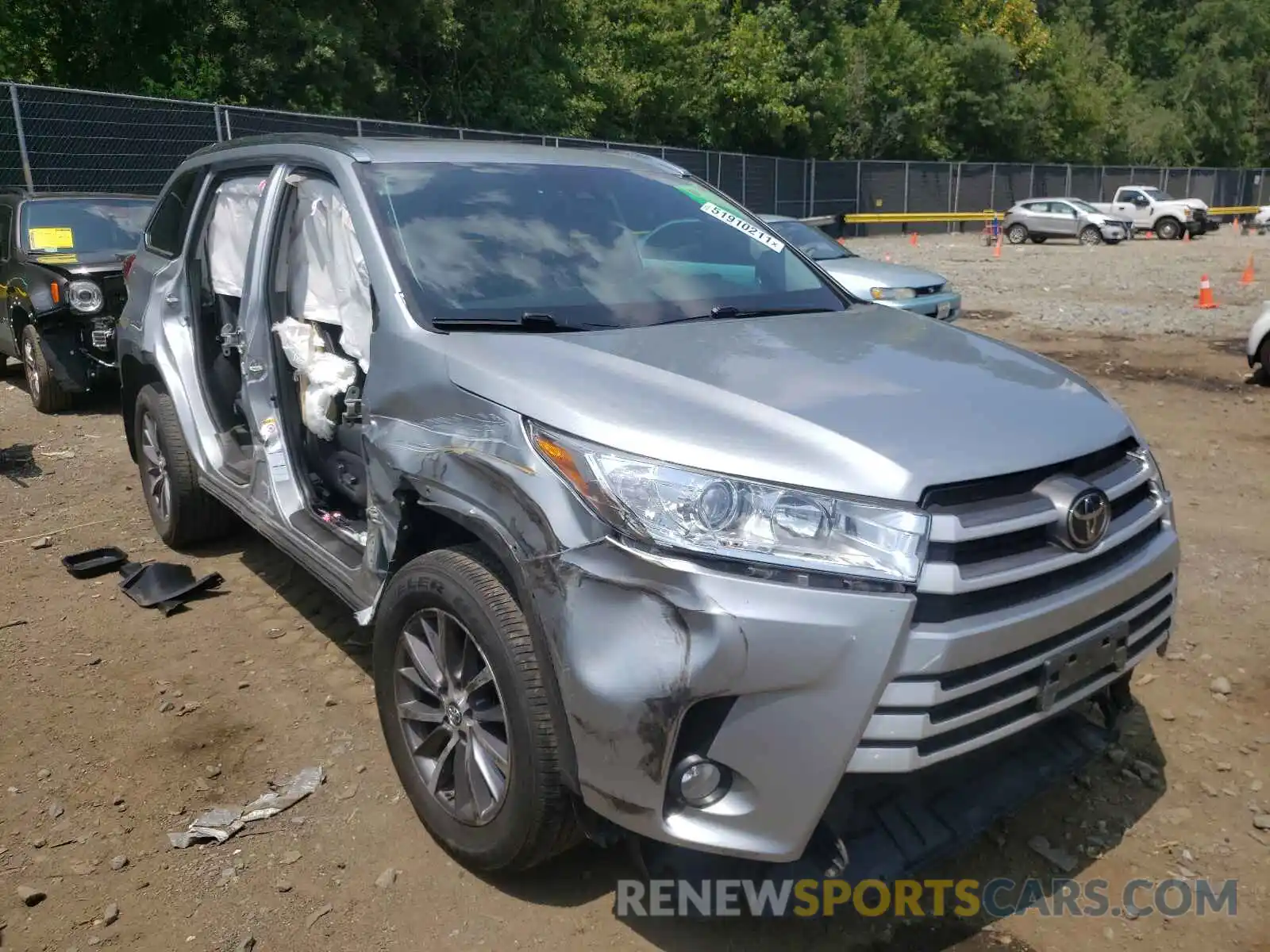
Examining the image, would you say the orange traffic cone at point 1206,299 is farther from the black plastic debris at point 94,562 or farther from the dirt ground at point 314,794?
the black plastic debris at point 94,562

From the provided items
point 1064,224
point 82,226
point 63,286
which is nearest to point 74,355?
point 63,286

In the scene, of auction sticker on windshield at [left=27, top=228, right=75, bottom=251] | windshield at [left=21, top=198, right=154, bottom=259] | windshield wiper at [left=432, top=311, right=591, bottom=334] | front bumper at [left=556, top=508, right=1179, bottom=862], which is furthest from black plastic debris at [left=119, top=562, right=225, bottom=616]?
auction sticker on windshield at [left=27, top=228, right=75, bottom=251]

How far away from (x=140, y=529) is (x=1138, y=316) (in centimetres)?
1259

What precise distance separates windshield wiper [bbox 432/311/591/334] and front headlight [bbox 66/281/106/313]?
6.10m

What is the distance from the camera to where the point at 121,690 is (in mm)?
3914

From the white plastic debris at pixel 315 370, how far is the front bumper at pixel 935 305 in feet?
25.1

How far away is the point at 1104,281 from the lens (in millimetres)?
19172

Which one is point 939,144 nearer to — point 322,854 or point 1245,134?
point 1245,134

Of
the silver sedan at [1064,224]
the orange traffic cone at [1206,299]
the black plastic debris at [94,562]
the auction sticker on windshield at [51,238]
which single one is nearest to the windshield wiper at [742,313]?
the black plastic debris at [94,562]

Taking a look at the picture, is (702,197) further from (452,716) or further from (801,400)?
(452,716)

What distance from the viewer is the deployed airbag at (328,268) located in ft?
12.0

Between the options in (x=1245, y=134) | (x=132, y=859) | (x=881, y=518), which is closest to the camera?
(x=881, y=518)

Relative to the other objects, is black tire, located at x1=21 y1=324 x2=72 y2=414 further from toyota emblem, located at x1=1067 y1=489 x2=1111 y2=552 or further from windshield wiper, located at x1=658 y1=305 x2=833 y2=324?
toyota emblem, located at x1=1067 y1=489 x2=1111 y2=552

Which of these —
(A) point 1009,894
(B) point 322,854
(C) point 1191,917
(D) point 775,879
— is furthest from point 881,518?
(B) point 322,854
